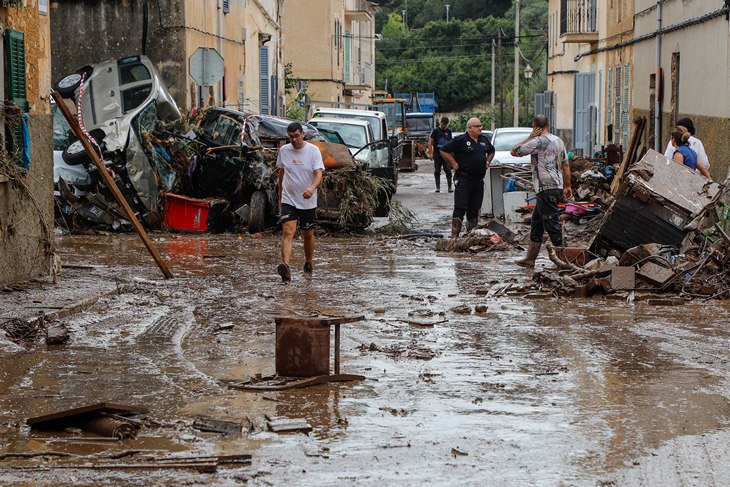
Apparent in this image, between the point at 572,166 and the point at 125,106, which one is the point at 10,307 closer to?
the point at 125,106

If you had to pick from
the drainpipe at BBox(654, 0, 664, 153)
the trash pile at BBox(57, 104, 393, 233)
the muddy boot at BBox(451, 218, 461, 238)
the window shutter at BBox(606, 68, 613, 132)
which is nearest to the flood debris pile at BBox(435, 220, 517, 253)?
the muddy boot at BBox(451, 218, 461, 238)

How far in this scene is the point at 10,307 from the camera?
8469 millimetres

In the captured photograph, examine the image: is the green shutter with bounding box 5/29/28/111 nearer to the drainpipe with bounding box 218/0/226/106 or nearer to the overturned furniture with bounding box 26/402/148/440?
the overturned furniture with bounding box 26/402/148/440

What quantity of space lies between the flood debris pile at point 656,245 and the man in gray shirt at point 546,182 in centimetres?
69

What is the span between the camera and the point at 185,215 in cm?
1582

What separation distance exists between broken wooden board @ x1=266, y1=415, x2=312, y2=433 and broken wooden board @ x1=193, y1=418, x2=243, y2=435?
0.57 ft

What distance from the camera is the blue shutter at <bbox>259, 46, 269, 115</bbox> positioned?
32625 millimetres

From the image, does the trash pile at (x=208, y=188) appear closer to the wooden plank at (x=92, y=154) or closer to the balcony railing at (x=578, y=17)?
the wooden plank at (x=92, y=154)

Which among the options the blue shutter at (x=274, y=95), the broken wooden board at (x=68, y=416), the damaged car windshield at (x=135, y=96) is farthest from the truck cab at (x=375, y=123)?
the broken wooden board at (x=68, y=416)

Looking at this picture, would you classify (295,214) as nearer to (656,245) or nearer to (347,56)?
(656,245)

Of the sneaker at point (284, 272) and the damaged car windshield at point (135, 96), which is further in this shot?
the damaged car windshield at point (135, 96)

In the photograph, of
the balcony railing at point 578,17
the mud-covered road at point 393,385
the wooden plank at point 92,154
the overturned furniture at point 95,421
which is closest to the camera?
the mud-covered road at point 393,385

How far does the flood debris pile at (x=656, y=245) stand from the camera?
32.4ft

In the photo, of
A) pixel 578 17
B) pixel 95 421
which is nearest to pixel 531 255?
pixel 95 421
